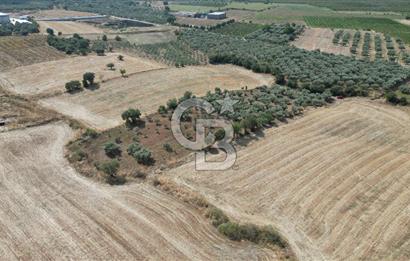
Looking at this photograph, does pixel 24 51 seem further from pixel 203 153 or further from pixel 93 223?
pixel 93 223

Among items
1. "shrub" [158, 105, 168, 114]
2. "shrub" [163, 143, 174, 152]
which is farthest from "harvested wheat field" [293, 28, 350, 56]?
"shrub" [163, 143, 174, 152]

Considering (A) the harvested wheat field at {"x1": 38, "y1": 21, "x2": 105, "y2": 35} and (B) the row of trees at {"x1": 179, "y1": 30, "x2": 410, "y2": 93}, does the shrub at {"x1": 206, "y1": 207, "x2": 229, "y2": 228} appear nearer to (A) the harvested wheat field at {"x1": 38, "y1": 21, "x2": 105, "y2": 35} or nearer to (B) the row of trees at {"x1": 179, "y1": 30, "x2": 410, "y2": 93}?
(B) the row of trees at {"x1": 179, "y1": 30, "x2": 410, "y2": 93}

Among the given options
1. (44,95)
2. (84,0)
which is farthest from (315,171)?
(84,0)

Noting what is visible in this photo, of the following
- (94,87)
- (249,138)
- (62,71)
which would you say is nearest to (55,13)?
(62,71)

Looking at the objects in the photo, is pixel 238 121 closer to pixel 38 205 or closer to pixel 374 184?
pixel 374 184

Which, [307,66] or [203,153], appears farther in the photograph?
[307,66]

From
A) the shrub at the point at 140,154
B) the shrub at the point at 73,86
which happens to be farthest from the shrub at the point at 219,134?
the shrub at the point at 73,86
